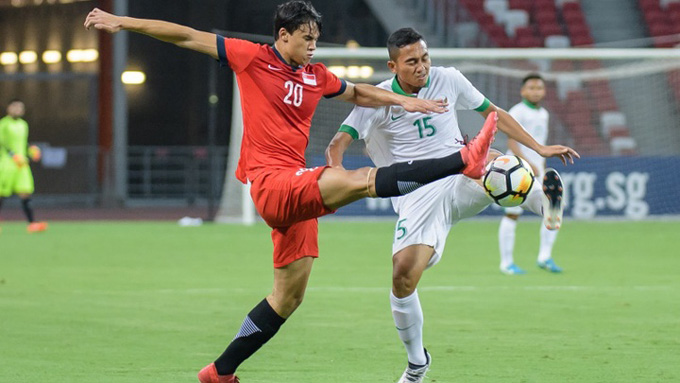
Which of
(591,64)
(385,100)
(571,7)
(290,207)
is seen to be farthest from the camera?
(571,7)

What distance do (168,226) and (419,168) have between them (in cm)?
1486

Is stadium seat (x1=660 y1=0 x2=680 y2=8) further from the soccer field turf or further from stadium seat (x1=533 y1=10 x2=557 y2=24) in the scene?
the soccer field turf

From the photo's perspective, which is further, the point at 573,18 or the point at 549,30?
the point at 573,18

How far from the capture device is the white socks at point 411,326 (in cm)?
641

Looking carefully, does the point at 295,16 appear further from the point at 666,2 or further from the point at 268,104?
the point at 666,2

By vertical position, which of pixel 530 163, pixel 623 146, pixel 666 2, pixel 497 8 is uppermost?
pixel 666 2

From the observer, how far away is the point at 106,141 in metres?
27.1

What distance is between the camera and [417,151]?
6.98 meters

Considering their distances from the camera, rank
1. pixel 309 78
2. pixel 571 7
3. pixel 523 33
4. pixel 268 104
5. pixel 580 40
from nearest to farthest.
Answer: pixel 268 104 → pixel 309 78 → pixel 523 33 → pixel 580 40 → pixel 571 7

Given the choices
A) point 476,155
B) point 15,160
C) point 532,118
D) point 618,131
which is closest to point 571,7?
point 618,131

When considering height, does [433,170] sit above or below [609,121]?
above

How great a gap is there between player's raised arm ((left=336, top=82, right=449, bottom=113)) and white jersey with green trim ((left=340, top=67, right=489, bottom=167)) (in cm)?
27

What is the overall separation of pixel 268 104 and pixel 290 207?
0.63 meters

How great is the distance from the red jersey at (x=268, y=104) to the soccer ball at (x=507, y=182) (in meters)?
1.04
